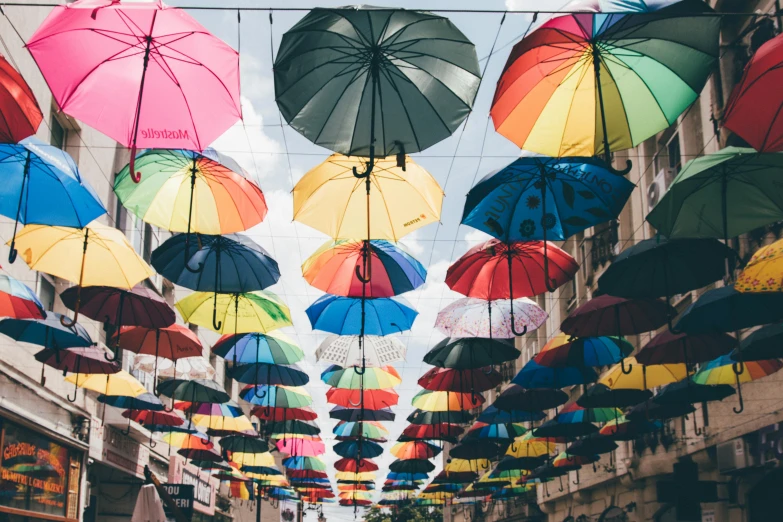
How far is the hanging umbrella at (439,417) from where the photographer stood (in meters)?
20.8

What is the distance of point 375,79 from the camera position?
8.09 meters

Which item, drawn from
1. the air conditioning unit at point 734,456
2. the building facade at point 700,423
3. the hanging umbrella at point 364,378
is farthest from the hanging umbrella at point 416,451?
the air conditioning unit at point 734,456

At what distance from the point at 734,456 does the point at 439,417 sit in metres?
7.99

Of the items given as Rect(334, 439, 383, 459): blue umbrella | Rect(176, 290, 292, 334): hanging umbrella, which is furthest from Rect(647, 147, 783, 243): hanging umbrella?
Rect(334, 439, 383, 459): blue umbrella

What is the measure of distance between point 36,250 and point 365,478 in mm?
27035

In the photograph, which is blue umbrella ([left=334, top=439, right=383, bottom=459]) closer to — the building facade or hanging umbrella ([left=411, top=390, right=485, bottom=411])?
the building facade

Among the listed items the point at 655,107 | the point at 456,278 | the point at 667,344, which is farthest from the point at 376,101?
the point at 667,344

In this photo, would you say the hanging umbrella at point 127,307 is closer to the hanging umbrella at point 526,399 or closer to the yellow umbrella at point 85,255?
the yellow umbrella at point 85,255

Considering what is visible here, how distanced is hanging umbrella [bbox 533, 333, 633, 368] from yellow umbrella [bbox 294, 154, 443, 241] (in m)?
4.20

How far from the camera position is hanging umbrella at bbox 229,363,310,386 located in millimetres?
16547

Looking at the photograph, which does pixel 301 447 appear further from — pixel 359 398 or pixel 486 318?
pixel 486 318

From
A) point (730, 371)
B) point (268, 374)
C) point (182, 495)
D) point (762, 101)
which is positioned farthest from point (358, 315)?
point (182, 495)

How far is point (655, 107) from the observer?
27.7 feet

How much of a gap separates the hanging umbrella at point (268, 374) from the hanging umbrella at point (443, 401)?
381 cm
